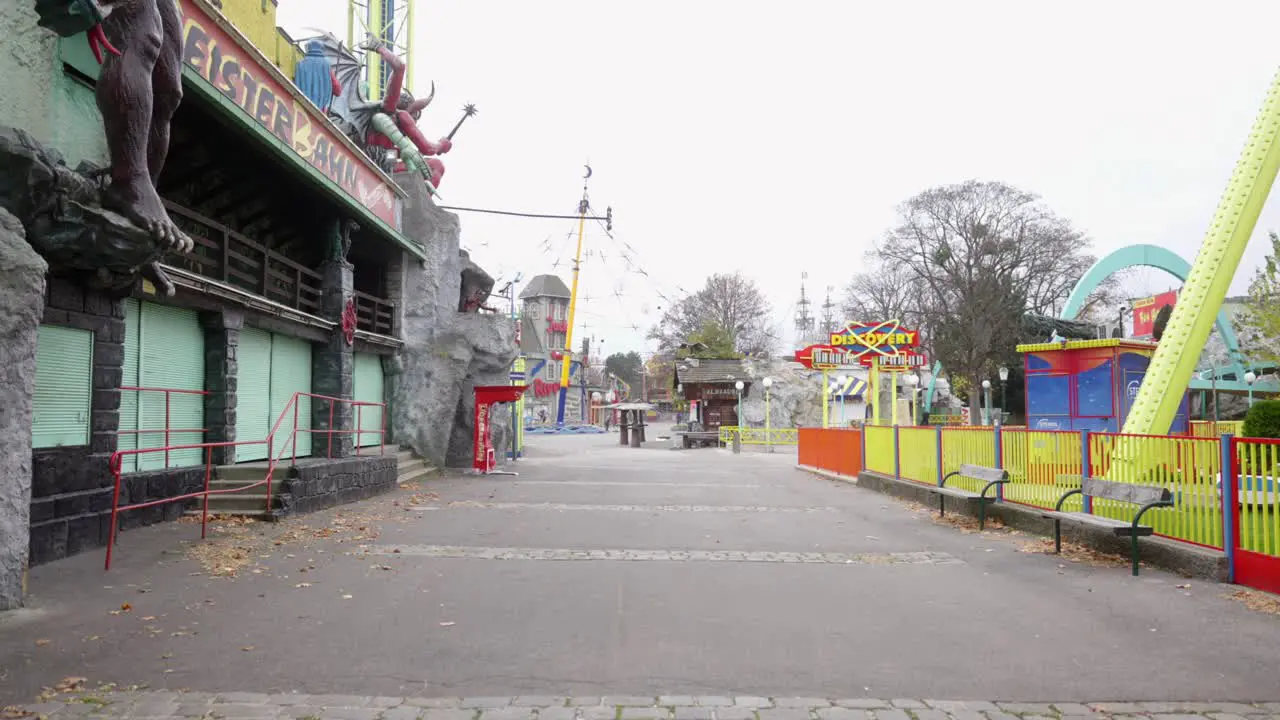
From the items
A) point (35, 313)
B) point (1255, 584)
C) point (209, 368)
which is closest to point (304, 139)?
point (209, 368)

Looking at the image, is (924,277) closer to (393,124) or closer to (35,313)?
(393,124)

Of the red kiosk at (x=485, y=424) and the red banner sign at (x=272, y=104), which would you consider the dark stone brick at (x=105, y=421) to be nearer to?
the red banner sign at (x=272, y=104)

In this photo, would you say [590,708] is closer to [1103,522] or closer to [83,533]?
[1103,522]

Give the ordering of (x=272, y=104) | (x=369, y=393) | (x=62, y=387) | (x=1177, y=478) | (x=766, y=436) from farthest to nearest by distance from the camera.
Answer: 1. (x=766, y=436)
2. (x=369, y=393)
3. (x=272, y=104)
4. (x=62, y=387)
5. (x=1177, y=478)

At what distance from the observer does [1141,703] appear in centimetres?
439

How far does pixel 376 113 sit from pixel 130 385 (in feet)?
45.0

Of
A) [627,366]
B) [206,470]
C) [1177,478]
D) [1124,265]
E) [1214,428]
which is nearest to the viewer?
[1177,478]

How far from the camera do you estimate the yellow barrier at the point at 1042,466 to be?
10281 mm

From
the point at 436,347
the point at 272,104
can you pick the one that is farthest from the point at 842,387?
the point at 272,104

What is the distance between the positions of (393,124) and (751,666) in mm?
20635

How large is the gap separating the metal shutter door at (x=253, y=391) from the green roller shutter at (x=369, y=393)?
362 cm

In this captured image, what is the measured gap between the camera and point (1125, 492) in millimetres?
8336

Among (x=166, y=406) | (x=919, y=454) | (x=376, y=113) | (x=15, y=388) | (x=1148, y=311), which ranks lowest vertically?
(x=919, y=454)

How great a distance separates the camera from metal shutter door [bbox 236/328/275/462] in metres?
13.2
